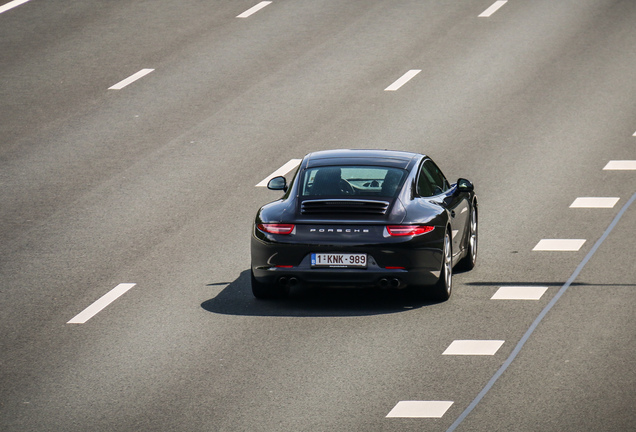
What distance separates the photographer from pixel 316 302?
11953mm

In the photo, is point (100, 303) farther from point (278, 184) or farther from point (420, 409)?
point (420, 409)

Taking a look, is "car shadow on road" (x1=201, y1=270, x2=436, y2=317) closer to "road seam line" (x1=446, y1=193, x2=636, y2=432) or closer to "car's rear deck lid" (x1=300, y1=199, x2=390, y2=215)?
"car's rear deck lid" (x1=300, y1=199, x2=390, y2=215)

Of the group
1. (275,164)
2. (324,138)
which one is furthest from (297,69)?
(275,164)

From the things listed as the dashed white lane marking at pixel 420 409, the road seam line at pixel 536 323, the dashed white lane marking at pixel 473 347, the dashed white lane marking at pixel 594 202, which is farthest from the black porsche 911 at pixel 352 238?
the dashed white lane marking at pixel 594 202

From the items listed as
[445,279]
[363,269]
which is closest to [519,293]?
[445,279]

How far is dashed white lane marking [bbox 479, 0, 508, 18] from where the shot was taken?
28505 millimetres

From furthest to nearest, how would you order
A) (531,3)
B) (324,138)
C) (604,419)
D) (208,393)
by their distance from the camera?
(531,3)
(324,138)
(208,393)
(604,419)

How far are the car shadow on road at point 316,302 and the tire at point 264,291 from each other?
67mm

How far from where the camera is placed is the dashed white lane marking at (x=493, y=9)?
2850 centimetres

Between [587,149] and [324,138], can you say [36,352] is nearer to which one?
[324,138]

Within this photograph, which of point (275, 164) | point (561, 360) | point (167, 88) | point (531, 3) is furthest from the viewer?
point (531, 3)

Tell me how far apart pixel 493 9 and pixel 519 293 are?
18.2m

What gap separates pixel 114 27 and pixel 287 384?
19724 mm

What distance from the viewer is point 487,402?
335 inches
